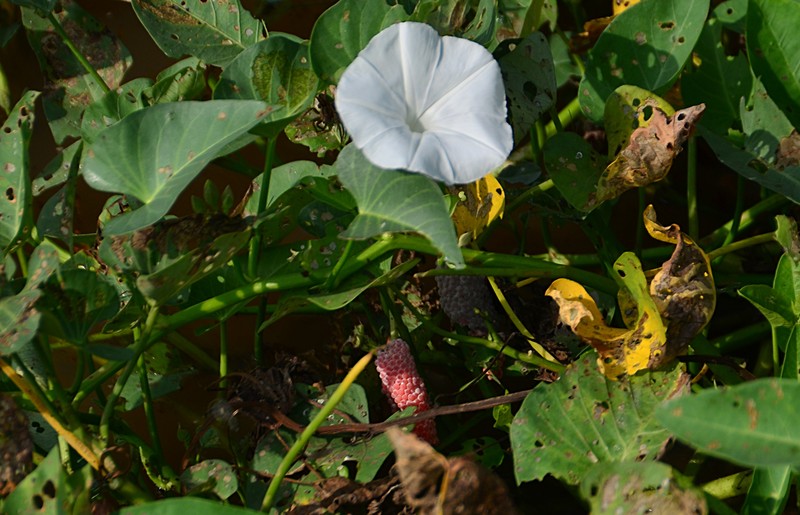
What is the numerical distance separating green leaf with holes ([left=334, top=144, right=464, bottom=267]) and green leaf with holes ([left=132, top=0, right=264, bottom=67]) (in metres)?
0.23

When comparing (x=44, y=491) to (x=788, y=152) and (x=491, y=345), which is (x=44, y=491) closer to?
(x=491, y=345)

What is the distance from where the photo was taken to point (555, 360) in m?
0.75

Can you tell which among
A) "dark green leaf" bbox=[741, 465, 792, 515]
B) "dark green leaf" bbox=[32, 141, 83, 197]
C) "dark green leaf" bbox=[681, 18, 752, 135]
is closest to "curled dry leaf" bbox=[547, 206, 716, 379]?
"dark green leaf" bbox=[741, 465, 792, 515]

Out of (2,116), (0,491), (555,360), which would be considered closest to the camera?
(0,491)

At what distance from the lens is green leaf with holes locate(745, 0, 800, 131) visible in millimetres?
718

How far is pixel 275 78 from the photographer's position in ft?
2.12

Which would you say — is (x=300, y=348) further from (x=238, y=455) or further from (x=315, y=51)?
(x=315, y=51)

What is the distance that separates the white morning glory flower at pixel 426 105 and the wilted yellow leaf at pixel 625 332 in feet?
0.42

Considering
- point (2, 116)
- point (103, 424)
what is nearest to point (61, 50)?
point (2, 116)

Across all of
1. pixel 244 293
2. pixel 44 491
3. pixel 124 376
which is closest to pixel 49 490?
pixel 44 491

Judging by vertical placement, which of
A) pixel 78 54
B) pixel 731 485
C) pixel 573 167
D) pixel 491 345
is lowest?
pixel 731 485

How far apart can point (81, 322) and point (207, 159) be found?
137 mm

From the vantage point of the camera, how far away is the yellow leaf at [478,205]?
68 centimetres

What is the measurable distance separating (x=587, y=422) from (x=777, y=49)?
36 cm
